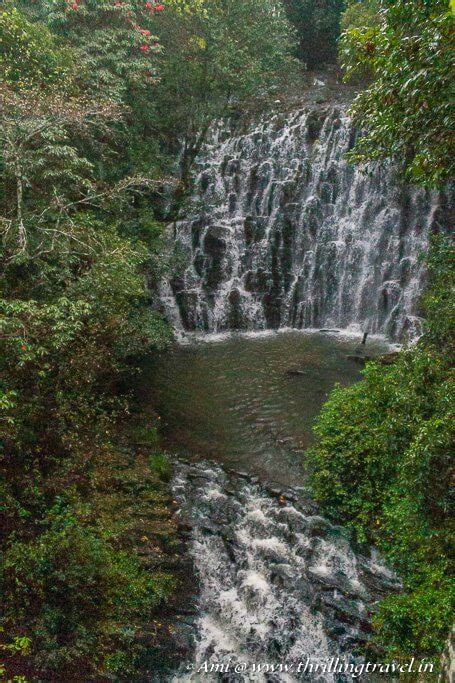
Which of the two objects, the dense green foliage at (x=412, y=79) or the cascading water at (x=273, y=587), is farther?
the cascading water at (x=273, y=587)

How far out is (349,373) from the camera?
14336mm

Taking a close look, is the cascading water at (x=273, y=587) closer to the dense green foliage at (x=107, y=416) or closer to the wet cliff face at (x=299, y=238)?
the dense green foliage at (x=107, y=416)

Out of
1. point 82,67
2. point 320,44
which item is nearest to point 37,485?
point 82,67

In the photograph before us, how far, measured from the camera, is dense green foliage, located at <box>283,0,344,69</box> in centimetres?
2786

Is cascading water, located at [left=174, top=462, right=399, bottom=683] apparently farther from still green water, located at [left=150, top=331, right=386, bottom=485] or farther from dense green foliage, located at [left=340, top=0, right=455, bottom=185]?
dense green foliage, located at [left=340, top=0, right=455, bottom=185]

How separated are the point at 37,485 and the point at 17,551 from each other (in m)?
1.54

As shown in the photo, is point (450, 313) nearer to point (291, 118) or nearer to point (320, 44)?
point (291, 118)

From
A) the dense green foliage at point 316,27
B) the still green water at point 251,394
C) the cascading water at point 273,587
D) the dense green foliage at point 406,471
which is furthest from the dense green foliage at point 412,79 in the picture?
the dense green foliage at point 316,27

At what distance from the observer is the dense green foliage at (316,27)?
91.4 feet

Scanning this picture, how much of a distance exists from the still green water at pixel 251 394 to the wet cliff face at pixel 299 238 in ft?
4.99

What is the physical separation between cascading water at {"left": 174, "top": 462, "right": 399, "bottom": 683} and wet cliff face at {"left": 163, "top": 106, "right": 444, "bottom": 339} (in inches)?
430

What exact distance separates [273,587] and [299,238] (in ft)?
48.3

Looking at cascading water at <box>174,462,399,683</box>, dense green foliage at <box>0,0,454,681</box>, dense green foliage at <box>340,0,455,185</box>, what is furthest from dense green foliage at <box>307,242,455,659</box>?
dense green foliage at <box>340,0,455,185</box>

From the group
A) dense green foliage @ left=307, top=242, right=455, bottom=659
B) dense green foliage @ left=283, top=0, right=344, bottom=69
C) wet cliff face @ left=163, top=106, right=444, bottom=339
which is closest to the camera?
dense green foliage @ left=307, top=242, right=455, bottom=659
